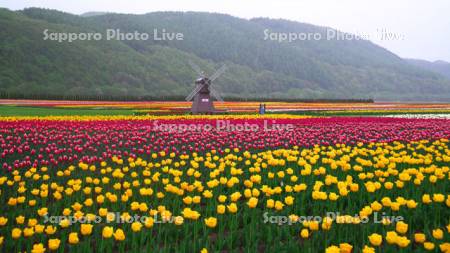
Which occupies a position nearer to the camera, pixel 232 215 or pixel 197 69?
pixel 232 215

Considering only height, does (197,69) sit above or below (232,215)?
above

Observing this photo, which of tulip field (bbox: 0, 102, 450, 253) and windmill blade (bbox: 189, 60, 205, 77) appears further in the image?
windmill blade (bbox: 189, 60, 205, 77)

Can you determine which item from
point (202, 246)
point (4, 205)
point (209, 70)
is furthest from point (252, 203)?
point (209, 70)

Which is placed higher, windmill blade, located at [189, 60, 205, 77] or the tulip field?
windmill blade, located at [189, 60, 205, 77]

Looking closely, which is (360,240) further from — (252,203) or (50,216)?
(50,216)

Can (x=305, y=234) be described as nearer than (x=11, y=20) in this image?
Yes

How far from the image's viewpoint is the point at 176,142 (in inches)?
483

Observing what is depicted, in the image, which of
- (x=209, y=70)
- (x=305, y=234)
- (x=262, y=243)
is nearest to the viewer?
(x=305, y=234)

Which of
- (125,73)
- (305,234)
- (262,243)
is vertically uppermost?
(125,73)

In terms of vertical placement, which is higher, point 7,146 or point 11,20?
point 11,20

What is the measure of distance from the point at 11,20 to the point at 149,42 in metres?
65.8

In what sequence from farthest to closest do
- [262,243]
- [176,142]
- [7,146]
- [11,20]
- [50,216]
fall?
[11,20], [176,142], [7,146], [50,216], [262,243]

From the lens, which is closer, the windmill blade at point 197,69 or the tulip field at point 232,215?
the tulip field at point 232,215

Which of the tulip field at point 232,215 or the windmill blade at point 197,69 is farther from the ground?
the windmill blade at point 197,69
